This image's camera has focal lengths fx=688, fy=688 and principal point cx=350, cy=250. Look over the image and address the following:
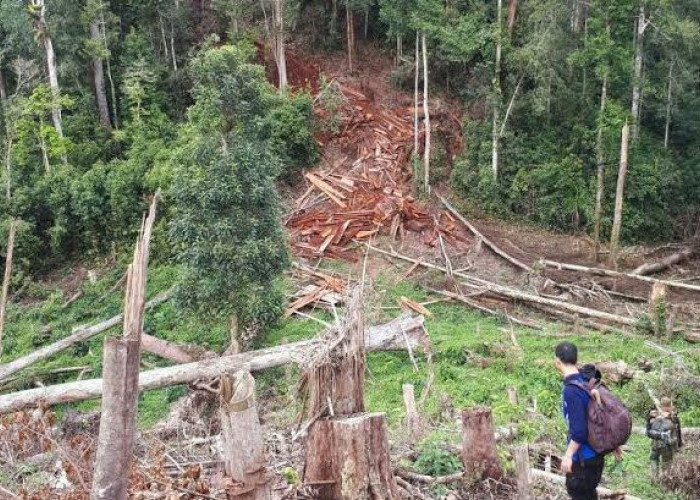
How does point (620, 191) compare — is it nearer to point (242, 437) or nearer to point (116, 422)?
point (242, 437)

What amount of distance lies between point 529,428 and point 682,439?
1.64m

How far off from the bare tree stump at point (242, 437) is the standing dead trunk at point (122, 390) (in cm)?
64

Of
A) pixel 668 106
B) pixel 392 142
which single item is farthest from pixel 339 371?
pixel 668 106

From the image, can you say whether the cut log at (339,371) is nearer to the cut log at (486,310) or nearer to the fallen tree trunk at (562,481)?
the fallen tree trunk at (562,481)

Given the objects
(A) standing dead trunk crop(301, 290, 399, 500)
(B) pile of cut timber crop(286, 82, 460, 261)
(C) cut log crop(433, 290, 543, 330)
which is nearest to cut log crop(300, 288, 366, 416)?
(A) standing dead trunk crop(301, 290, 399, 500)

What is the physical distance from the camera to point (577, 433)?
16.2 feet

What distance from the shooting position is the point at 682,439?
24.0 feet

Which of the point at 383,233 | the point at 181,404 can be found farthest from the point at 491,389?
the point at 383,233

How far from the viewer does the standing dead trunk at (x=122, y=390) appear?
3734mm

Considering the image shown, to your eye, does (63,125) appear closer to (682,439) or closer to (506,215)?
(506,215)

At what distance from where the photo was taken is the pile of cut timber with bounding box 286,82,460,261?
20.9 meters

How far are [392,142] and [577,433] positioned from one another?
66.9 ft

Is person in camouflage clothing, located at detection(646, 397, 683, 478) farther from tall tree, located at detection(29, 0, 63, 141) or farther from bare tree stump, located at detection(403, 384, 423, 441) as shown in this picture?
tall tree, located at detection(29, 0, 63, 141)

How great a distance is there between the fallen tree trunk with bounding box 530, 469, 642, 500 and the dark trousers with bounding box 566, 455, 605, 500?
0.71m
